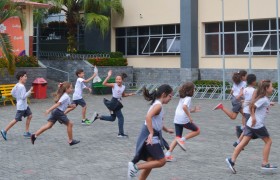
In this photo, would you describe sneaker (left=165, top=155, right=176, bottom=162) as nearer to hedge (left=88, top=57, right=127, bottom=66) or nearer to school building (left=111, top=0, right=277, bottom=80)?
school building (left=111, top=0, right=277, bottom=80)

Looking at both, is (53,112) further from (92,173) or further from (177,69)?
(177,69)

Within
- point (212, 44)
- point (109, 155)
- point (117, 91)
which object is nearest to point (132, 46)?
point (212, 44)

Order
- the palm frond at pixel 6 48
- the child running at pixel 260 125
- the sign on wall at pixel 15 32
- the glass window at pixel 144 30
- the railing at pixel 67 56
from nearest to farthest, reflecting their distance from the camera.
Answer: the child running at pixel 260 125 → the palm frond at pixel 6 48 → the sign on wall at pixel 15 32 → the railing at pixel 67 56 → the glass window at pixel 144 30

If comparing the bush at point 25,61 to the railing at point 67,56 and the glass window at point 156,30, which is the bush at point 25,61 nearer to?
the railing at point 67,56

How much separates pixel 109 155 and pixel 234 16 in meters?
17.3

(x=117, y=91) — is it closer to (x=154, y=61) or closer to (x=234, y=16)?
(x=234, y=16)

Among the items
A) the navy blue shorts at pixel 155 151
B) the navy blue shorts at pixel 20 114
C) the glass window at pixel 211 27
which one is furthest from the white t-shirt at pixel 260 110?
the glass window at pixel 211 27

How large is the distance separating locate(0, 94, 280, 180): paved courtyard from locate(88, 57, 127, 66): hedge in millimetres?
12775

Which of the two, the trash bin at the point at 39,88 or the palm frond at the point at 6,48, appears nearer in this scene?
the palm frond at the point at 6,48

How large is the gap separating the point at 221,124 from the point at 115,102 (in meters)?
3.71

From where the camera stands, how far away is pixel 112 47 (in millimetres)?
32094

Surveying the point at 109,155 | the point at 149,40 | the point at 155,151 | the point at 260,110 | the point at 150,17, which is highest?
the point at 150,17

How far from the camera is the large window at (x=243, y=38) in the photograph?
25.3m

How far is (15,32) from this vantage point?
26094 millimetres
